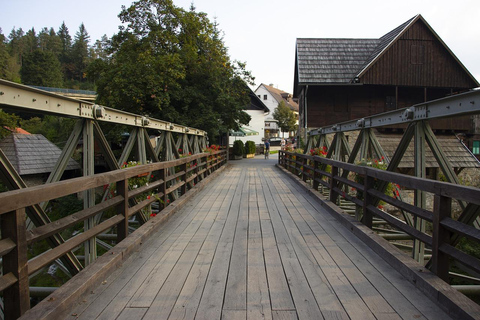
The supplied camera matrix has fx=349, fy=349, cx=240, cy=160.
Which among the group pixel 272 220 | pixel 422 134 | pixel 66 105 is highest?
pixel 66 105

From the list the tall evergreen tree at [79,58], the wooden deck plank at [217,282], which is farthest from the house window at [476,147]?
the tall evergreen tree at [79,58]

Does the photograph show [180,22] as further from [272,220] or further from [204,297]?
[204,297]

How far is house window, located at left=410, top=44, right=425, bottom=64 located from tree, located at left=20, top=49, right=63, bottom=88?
5709 centimetres

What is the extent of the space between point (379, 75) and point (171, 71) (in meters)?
11.5

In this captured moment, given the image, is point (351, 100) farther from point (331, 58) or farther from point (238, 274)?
point (238, 274)

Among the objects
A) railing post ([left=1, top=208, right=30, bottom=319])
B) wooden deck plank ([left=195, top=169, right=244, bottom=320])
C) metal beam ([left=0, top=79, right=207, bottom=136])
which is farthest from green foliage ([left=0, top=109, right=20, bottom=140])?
railing post ([left=1, top=208, right=30, bottom=319])

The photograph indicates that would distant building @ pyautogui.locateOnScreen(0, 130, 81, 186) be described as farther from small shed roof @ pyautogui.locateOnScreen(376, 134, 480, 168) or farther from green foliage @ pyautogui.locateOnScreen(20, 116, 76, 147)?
small shed roof @ pyautogui.locateOnScreen(376, 134, 480, 168)

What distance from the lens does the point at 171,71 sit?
61.0 ft

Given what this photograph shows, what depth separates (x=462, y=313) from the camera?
2.20 m

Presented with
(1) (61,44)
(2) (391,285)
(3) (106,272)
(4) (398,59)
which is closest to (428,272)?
(2) (391,285)

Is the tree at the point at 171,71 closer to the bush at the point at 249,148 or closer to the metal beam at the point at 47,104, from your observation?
the bush at the point at 249,148

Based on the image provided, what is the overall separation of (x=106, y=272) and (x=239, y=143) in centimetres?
2801

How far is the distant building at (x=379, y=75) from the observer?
1955 centimetres

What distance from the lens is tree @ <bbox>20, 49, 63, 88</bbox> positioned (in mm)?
57438
